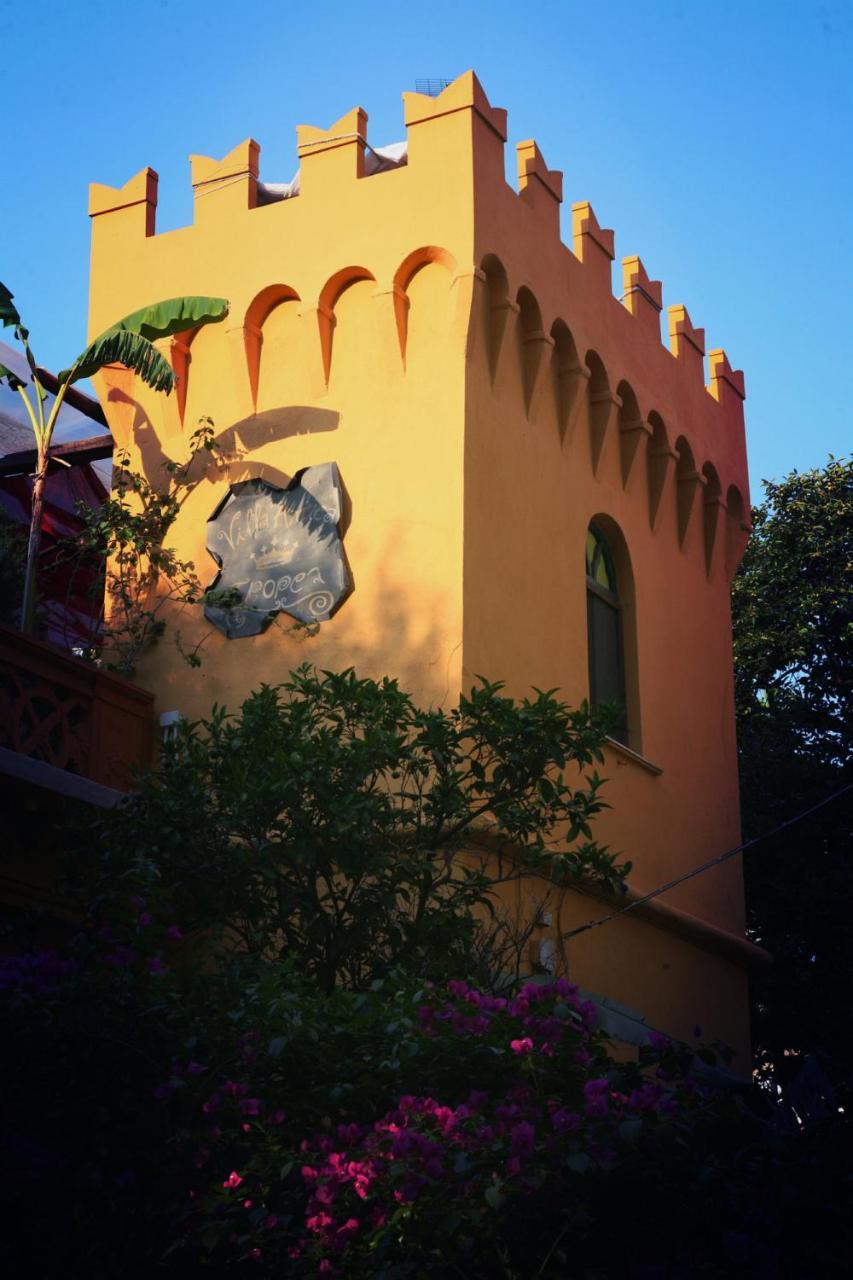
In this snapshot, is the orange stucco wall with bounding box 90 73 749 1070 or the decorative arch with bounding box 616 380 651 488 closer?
the orange stucco wall with bounding box 90 73 749 1070

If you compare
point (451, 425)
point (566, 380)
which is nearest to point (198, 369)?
point (451, 425)

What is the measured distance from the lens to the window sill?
Answer: 12.5 m

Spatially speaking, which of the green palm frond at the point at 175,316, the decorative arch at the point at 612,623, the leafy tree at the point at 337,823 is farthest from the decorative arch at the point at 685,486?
the leafy tree at the point at 337,823

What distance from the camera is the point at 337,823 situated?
8562 mm

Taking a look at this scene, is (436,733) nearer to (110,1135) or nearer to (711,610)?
(110,1135)

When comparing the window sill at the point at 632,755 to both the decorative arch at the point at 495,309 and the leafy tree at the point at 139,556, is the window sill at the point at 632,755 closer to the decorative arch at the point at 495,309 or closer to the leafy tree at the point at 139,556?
the decorative arch at the point at 495,309

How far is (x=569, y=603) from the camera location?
41.1 ft

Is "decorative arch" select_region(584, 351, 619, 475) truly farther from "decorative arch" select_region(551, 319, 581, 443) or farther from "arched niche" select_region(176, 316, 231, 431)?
"arched niche" select_region(176, 316, 231, 431)

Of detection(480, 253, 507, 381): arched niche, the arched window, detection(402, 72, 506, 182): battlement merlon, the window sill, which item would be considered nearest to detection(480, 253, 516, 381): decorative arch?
detection(480, 253, 507, 381): arched niche

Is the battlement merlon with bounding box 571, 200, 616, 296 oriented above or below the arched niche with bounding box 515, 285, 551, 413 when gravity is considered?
above

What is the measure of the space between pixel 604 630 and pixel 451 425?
9.11 feet

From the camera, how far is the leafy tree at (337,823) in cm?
870

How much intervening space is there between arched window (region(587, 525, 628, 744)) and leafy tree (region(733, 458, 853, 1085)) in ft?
14.6

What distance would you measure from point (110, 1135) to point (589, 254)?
30.6ft
